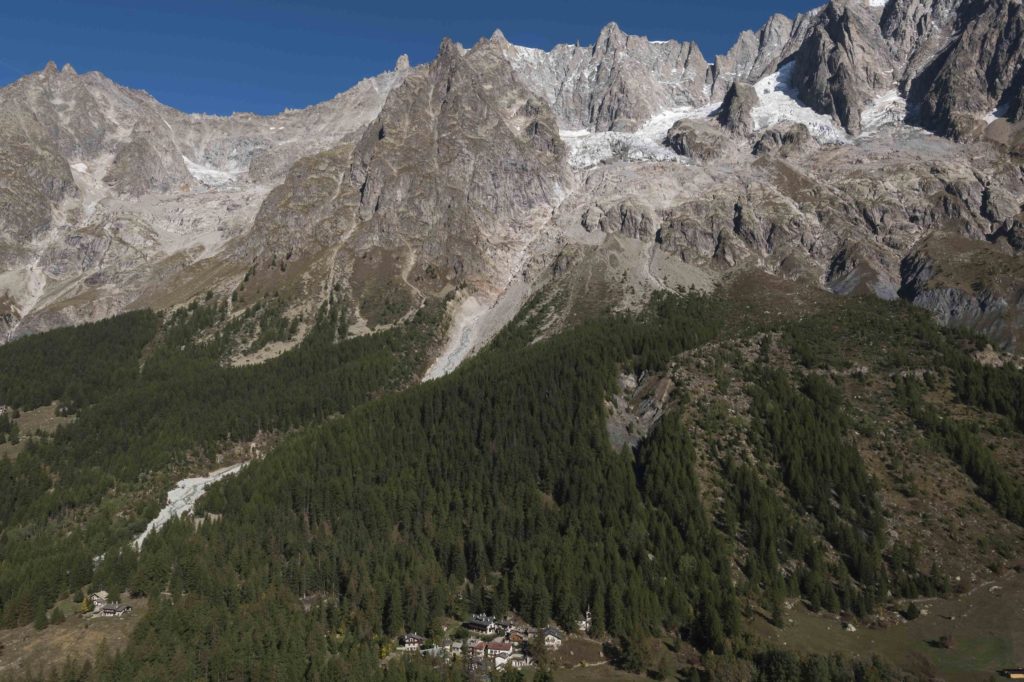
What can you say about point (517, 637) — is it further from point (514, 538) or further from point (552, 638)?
point (514, 538)

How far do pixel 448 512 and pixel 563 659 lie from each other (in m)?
51.3

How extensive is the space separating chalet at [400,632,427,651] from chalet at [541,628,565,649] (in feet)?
64.4

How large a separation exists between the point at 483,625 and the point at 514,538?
27.7 m

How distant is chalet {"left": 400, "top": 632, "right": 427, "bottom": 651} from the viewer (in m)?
126

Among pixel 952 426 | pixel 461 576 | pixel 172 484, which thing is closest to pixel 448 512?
pixel 461 576

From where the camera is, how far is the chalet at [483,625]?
131375mm

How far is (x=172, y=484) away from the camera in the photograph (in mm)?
199625

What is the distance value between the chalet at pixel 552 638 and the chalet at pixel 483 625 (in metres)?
9.14

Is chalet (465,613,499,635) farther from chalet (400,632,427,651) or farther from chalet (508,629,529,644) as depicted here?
chalet (400,632,427,651)

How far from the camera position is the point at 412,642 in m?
127

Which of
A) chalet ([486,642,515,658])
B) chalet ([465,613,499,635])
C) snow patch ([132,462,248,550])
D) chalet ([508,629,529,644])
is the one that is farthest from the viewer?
snow patch ([132,462,248,550])

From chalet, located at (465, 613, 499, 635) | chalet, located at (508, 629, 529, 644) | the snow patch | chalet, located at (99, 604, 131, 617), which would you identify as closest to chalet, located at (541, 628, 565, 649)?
chalet, located at (508, 629, 529, 644)

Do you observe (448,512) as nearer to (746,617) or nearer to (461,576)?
(461,576)

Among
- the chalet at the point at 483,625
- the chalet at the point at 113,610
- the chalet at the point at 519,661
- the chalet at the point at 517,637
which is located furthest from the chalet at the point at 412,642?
the chalet at the point at 113,610
